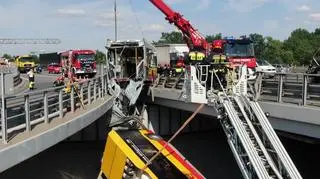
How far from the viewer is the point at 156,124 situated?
27.9 m

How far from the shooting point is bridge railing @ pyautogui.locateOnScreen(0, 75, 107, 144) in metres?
10.7

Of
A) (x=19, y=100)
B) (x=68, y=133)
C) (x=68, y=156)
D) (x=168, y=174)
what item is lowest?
(x=68, y=156)

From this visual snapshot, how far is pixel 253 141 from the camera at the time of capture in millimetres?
13117

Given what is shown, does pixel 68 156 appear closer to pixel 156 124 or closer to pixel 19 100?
pixel 156 124

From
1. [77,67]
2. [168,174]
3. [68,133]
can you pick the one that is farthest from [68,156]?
[77,67]

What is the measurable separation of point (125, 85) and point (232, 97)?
1098 cm

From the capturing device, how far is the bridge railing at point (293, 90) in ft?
44.2

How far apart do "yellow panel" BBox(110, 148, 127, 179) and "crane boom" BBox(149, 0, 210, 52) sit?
636 inches

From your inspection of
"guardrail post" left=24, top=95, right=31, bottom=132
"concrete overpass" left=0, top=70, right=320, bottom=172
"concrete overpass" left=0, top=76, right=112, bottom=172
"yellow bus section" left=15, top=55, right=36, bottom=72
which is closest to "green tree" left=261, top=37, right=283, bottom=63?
"yellow bus section" left=15, top=55, right=36, bottom=72

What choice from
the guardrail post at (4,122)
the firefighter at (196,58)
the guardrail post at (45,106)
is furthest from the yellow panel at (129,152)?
the firefighter at (196,58)

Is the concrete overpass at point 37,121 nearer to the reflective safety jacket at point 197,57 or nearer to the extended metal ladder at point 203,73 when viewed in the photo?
the extended metal ladder at point 203,73

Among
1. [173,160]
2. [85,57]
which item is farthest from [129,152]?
[85,57]

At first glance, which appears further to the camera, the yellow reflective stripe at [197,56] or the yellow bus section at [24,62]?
the yellow bus section at [24,62]

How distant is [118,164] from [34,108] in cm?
290
